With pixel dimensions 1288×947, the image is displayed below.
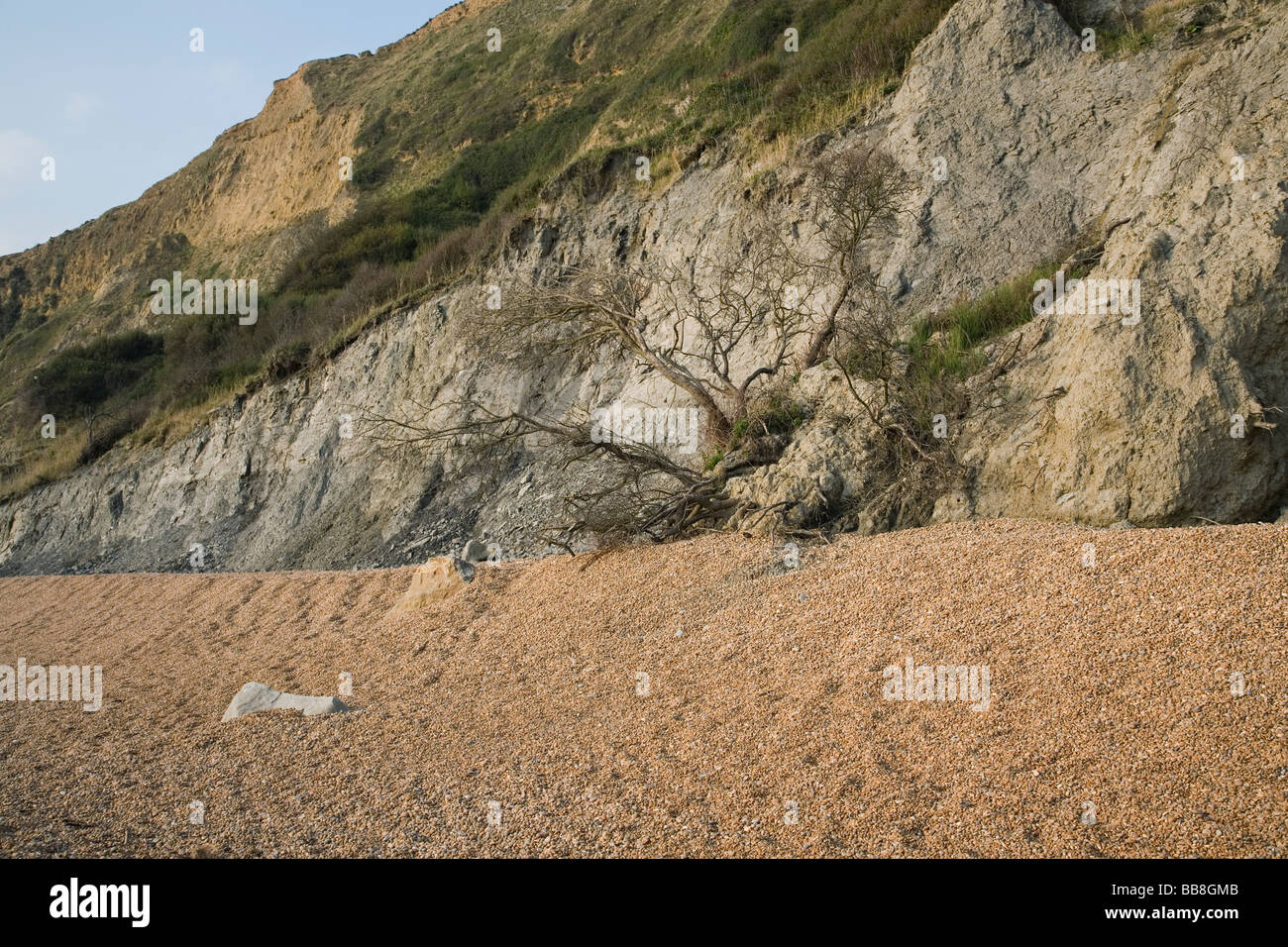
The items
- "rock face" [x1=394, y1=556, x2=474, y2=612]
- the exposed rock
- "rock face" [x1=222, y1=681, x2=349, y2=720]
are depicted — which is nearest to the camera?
"rock face" [x1=222, y1=681, x2=349, y2=720]

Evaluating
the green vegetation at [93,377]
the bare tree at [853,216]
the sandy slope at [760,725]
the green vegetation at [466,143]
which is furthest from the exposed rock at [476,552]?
A: the green vegetation at [93,377]

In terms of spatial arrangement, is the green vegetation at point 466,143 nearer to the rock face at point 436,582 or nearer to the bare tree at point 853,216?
the bare tree at point 853,216

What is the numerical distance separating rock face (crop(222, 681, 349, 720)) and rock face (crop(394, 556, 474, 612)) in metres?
2.19

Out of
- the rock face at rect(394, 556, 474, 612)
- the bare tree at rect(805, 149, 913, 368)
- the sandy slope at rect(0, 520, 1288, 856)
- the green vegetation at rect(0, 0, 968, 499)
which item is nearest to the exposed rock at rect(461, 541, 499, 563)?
the rock face at rect(394, 556, 474, 612)

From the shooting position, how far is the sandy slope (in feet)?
13.0

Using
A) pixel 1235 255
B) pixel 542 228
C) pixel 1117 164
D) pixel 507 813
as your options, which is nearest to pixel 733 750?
pixel 507 813

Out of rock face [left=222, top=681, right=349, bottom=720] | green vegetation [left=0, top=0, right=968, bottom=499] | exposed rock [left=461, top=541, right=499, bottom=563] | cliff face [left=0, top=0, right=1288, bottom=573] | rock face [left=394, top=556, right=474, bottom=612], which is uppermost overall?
green vegetation [left=0, top=0, right=968, bottom=499]

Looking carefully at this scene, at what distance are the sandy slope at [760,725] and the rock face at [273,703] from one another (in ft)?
0.46

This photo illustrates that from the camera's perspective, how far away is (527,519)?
13.2 m

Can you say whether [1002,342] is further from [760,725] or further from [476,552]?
[476,552]

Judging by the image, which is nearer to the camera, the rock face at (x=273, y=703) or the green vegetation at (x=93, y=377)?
the rock face at (x=273, y=703)

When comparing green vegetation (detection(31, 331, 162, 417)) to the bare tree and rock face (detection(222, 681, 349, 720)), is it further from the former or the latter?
rock face (detection(222, 681, 349, 720))

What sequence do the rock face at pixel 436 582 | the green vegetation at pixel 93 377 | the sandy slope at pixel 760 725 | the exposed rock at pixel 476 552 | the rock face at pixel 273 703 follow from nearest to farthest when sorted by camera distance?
1. the sandy slope at pixel 760 725
2. the rock face at pixel 273 703
3. the rock face at pixel 436 582
4. the exposed rock at pixel 476 552
5. the green vegetation at pixel 93 377

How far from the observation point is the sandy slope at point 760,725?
3.96 metres
